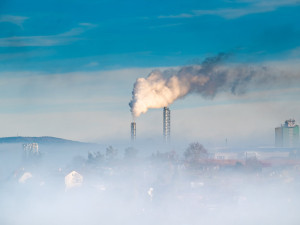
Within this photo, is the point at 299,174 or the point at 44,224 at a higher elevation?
the point at 299,174

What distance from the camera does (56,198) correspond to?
48781 mm

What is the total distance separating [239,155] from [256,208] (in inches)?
127

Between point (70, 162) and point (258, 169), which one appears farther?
point (70, 162)

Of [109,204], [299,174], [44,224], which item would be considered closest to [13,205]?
[44,224]

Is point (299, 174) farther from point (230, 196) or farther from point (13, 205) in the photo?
point (13, 205)

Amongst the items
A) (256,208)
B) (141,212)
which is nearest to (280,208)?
(256,208)

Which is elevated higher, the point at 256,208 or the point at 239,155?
the point at 239,155

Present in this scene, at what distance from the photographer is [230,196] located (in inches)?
1795

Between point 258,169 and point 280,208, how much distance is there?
2.59 m

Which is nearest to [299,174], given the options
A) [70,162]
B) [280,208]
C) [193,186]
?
[280,208]

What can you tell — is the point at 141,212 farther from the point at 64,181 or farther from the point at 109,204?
the point at 64,181

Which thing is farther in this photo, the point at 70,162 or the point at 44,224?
the point at 70,162

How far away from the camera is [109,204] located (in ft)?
154

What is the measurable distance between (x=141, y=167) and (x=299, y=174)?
30.9 ft
